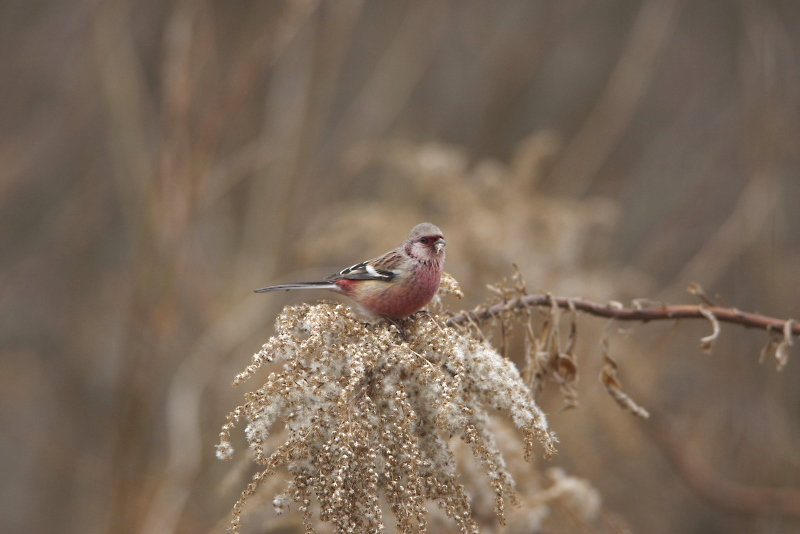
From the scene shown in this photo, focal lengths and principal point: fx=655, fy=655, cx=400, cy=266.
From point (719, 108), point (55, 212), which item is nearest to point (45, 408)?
point (55, 212)

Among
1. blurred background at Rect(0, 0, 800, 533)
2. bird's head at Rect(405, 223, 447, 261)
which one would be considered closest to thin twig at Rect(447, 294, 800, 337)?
blurred background at Rect(0, 0, 800, 533)

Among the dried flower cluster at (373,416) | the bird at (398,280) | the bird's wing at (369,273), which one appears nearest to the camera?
the dried flower cluster at (373,416)

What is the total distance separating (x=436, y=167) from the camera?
4.21 m

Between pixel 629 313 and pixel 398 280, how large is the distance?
75 cm

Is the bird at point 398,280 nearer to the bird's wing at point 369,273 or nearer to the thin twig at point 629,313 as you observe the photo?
the bird's wing at point 369,273

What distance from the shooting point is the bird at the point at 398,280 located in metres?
2.14

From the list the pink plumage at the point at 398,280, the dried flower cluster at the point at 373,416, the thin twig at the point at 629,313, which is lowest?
the dried flower cluster at the point at 373,416

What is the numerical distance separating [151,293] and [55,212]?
4092mm

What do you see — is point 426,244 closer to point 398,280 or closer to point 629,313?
point 398,280

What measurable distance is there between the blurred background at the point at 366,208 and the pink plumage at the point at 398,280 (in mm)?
697

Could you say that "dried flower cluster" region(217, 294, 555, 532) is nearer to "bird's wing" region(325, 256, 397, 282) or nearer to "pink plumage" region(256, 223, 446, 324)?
"pink plumage" region(256, 223, 446, 324)

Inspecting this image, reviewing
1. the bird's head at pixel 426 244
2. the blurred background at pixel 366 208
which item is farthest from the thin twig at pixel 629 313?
the bird's head at pixel 426 244

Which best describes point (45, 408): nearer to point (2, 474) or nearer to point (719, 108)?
point (2, 474)

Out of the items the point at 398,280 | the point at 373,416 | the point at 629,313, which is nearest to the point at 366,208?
the point at 398,280
